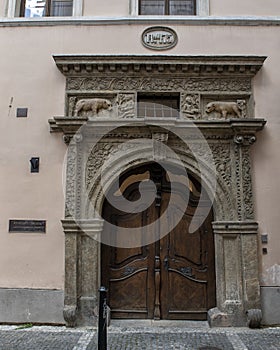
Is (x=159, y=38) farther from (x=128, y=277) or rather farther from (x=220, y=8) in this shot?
(x=128, y=277)

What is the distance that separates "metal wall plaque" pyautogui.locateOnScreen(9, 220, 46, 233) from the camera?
6301 mm

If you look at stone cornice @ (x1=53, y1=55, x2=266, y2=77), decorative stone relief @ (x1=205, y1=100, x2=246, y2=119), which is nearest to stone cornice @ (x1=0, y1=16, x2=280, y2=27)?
stone cornice @ (x1=53, y1=55, x2=266, y2=77)

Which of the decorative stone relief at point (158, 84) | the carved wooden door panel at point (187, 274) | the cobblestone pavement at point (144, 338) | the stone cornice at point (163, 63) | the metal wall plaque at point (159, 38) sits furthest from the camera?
the metal wall plaque at point (159, 38)

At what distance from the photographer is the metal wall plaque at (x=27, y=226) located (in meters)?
6.30

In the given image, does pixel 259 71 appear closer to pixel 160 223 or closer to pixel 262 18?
pixel 262 18

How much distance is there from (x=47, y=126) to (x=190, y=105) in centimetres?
248

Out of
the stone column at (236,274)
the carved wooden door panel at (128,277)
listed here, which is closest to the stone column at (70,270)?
the carved wooden door panel at (128,277)

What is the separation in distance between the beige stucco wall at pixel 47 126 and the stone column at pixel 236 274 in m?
0.28

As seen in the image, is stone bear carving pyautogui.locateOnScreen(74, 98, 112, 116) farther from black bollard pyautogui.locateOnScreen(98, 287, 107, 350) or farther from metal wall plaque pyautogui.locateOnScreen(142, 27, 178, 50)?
black bollard pyautogui.locateOnScreen(98, 287, 107, 350)

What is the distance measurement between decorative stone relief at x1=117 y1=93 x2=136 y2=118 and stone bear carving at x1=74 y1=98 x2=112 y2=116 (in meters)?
0.20

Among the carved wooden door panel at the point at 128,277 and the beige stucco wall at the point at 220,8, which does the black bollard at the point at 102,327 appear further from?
the beige stucco wall at the point at 220,8

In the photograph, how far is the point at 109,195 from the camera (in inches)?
259

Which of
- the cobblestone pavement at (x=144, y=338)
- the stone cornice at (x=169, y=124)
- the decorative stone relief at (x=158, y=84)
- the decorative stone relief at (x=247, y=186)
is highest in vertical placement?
the decorative stone relief at (x=158, y=84)

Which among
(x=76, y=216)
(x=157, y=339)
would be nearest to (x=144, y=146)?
(x=76, y=216)
